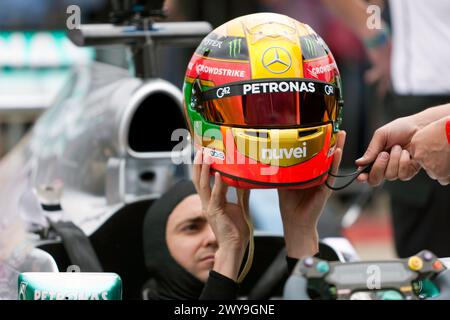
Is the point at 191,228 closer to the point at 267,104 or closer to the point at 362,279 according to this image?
the point at 267,104

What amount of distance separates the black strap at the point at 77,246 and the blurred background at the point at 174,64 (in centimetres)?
255

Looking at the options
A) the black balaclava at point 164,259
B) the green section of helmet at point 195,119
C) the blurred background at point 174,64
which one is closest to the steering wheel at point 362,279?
Result: the green section of helmet at point 195,119

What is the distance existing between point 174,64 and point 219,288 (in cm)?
347

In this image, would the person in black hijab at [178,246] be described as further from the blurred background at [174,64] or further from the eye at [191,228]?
the blurred background at [174,64]

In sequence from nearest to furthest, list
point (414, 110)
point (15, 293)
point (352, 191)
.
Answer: point (15, 293), point (414, 110), point (352, 191)

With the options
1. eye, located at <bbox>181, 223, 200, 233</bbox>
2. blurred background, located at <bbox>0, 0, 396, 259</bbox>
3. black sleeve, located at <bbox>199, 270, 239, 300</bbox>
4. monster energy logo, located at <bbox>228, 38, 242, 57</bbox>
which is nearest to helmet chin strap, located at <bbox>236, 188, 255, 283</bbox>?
black sleeve, located at <bbox>199, 270, 239, 300</bbox>

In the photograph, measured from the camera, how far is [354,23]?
385cm

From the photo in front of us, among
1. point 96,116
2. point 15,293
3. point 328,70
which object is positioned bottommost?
point 15,293

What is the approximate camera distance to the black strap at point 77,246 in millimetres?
2418

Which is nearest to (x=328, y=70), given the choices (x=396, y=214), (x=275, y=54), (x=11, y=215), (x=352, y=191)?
(x=275, y=54)

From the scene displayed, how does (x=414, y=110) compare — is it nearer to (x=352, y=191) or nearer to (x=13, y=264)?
(x=13, y=264)

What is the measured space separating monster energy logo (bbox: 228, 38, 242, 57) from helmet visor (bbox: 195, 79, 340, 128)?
7 centimetres

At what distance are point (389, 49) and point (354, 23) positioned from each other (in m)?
0.19

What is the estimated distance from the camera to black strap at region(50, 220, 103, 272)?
242 cm
